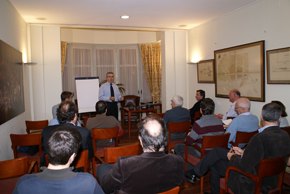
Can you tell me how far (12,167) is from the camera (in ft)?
6.63

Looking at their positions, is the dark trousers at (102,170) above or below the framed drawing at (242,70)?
below

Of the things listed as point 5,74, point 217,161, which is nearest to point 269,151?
point 217,161

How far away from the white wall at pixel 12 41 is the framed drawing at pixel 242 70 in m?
4.52

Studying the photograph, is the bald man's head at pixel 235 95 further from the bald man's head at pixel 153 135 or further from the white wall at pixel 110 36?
the white wall at pixel 110 36

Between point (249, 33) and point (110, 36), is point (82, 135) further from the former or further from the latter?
point (110, 36)

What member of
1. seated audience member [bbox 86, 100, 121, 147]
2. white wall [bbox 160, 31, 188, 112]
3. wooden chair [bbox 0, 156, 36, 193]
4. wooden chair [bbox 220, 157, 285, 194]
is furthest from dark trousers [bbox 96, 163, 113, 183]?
white wall [bbox 160, 31, 188, 112]

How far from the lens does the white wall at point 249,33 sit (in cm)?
391

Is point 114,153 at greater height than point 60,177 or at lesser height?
lesser

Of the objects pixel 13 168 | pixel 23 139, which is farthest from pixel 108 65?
pixel 13 168

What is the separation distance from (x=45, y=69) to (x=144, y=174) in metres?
5.53

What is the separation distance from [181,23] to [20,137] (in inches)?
193

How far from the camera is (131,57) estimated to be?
9047 millimetres

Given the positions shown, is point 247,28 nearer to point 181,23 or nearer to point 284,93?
point 284,93

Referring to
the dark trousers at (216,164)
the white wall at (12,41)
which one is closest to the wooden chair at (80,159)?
the dark trousers at (216,164)
